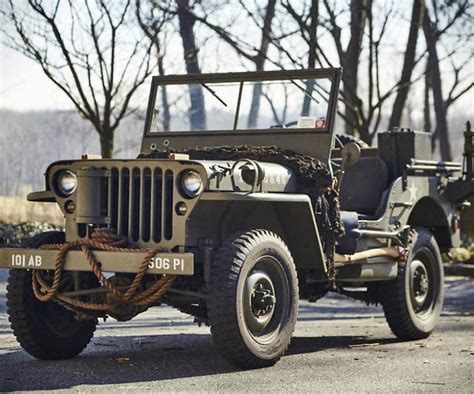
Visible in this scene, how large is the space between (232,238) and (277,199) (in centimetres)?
44

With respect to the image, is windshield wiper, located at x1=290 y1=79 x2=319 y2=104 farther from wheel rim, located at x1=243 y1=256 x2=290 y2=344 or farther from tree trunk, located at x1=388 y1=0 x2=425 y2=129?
tree trunk, located at x1=388 y1=0 x2=425 y2=129

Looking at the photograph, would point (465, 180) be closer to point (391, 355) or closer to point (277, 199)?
point (391, 355)

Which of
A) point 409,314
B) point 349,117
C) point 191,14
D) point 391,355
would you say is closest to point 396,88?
point 349,117

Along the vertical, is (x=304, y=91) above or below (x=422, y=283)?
above

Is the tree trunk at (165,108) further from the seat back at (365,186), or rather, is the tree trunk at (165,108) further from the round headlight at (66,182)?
the round headlight at (66,182)

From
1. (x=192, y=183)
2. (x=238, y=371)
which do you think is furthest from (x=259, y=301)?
(x=192, y=183)

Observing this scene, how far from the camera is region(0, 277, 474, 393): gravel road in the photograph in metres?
7.18

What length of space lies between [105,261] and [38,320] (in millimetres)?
908

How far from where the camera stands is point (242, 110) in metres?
9.94

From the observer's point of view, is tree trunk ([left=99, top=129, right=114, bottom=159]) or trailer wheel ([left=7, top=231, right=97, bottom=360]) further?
tree trunk ([left=99, top=129, right=114, bottom=159])

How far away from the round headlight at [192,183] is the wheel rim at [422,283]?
10.7 ft

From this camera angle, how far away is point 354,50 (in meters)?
16.5

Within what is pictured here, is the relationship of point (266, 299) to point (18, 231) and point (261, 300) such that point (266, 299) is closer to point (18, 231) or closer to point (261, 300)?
point (261, 300)

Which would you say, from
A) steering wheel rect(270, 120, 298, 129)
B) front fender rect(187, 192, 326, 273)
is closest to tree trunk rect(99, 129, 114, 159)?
steering wheel rect(270, 120, 298, 129)
